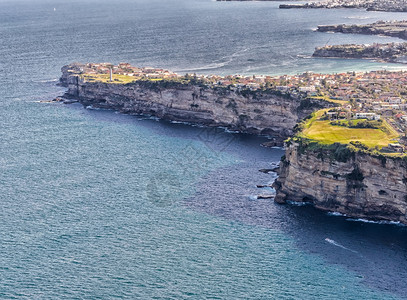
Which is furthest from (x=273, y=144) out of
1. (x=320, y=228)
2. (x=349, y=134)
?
(x=320, y=228)

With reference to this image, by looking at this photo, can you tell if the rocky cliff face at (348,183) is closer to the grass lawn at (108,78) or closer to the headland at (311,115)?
the headland at (311,115)

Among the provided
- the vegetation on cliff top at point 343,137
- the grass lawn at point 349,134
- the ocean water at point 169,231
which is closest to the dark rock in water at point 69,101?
the ocean water at point 169,231

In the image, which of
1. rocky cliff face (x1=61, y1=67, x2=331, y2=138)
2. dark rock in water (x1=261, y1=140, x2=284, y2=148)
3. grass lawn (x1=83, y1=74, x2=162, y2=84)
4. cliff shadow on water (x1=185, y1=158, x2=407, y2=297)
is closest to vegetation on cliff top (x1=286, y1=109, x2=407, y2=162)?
cliff shadow on water (x1=185, y1=158, x2=407, y2=297)

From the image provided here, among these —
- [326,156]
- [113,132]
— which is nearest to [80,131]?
[113,132]

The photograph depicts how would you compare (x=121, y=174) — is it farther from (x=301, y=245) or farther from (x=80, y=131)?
(x=301, y=245)

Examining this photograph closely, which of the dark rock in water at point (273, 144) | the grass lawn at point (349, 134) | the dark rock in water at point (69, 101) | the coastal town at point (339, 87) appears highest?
the coastal town at point (339, 87)
